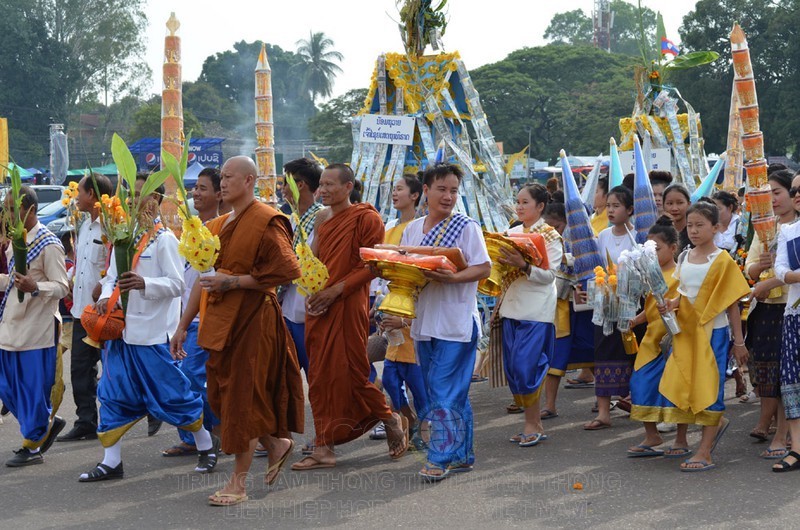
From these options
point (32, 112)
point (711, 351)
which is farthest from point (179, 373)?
point (32, 112)

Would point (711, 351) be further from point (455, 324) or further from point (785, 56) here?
point (785, 56)

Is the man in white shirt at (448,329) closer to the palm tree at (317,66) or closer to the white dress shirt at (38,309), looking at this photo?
the white dress shirt at (38,309)

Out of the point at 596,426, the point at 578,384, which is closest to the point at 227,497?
the point at 596,426

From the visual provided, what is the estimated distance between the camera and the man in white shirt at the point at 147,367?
253 inches

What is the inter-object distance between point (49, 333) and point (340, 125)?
160 feet

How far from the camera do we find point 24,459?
6.89 m

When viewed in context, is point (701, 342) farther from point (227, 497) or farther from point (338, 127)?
point (338, 127)

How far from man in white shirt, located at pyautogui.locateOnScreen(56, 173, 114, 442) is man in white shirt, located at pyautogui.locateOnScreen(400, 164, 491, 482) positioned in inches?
83.1

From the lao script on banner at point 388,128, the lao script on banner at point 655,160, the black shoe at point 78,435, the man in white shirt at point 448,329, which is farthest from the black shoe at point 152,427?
the lao script on banner at point 655,160

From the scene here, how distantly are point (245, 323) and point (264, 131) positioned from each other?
24.4ft

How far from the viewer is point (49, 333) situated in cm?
700

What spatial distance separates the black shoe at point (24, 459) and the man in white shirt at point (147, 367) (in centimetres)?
69

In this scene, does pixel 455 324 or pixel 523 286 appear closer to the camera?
pixel 455 324

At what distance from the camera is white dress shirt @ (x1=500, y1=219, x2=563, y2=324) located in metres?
7.20
